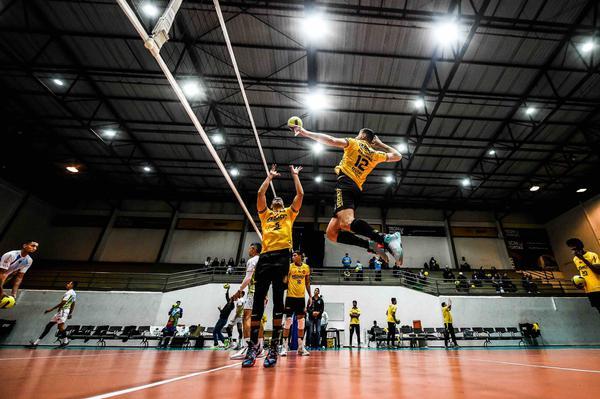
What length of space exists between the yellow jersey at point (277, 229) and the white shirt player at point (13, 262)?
18.1ft

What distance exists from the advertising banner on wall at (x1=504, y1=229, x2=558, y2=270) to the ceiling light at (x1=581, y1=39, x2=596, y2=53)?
14.9 m

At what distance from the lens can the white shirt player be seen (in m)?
5.77

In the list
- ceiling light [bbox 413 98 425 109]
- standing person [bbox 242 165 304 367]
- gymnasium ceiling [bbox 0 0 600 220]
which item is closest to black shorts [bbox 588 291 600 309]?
standing person [bbox 242 165 304 367]

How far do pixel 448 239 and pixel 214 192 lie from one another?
19.0 m

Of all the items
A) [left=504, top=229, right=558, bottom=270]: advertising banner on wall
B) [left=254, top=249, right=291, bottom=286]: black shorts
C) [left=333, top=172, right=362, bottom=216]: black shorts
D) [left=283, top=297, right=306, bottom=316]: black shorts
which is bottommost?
[left=283, top=297, right=306, bottom=316]: black shorts

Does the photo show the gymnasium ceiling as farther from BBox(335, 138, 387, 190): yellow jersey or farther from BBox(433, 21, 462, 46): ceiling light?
BBox(335, 138, 387, 190): yellow jersey

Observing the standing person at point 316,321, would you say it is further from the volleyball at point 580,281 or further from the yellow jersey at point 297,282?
the volleyball at point 580,281

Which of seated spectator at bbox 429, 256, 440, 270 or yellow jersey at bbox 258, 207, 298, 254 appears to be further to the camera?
seated spectator at bbox 429, 256, 440, 270

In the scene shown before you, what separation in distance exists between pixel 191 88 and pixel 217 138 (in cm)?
336

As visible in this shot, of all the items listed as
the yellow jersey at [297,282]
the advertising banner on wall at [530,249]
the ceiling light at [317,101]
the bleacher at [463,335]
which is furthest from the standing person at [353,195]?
the advertising banner on wall at [530,249]

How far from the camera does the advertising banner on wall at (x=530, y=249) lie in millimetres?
20750

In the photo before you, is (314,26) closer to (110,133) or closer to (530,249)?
(110,133)

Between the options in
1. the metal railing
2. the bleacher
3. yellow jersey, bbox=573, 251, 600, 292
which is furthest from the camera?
the metal railing

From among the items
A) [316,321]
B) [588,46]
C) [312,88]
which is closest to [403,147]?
[312,88]
